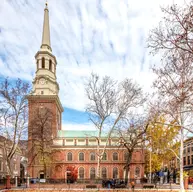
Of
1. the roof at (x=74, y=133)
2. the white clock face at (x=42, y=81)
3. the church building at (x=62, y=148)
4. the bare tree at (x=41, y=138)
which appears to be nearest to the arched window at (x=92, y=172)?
the church building at (x=62, y=148)

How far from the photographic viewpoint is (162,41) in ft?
41.0

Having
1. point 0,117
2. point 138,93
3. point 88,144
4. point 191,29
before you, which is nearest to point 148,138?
point 138,93

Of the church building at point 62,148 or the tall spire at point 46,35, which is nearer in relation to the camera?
the church building at point 62,148

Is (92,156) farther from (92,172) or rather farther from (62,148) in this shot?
(62,148)

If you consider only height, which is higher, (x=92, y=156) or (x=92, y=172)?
(x=92, y=156)

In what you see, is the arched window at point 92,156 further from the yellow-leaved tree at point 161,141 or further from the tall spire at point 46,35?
the tall spire at point 46,35

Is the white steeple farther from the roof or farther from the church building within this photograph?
the roof

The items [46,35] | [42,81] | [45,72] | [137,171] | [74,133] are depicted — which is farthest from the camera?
[74,133]

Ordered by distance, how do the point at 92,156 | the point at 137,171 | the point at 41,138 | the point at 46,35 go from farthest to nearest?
1. the point at 92,156
2. the point at 137,171
3. the point at 46,35
4. the point at 41,138

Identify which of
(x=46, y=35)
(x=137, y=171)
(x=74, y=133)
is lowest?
(x=137, y=171)

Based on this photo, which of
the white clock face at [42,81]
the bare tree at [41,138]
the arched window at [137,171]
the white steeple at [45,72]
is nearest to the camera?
the bare tree at [41,138]

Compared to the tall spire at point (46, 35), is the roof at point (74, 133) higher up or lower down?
lower down

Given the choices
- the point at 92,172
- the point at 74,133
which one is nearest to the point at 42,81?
the point at 74,133

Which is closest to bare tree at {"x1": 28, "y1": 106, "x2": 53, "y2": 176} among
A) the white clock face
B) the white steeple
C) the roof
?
the white steeple
